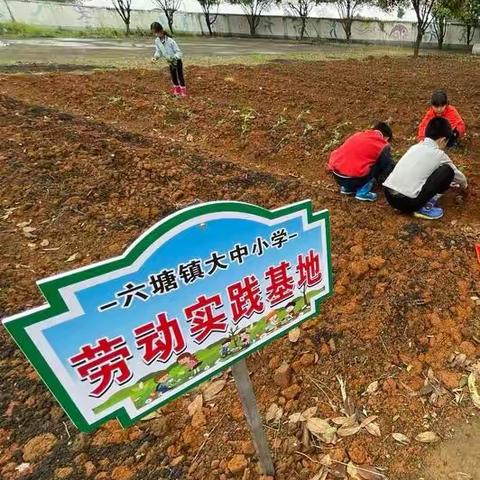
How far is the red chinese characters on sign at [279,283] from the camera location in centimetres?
129

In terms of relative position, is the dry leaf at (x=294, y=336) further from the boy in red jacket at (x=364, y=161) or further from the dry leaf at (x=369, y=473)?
the boy in red jacket at (x=364, y=161)

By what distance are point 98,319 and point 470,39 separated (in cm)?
3080

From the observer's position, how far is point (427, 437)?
6.00ft

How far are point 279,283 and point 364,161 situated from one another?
9.43 feet

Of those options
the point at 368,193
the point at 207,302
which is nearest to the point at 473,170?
the point at 368,193

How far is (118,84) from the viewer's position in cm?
851

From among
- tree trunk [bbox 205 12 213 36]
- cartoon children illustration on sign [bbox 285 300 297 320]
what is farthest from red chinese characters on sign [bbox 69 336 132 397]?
tree trunk [bbox 205 12 213 36]

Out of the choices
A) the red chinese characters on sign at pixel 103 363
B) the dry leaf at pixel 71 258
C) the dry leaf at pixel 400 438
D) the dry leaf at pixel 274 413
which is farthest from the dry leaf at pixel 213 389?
the dry leaf at pixel 71 258

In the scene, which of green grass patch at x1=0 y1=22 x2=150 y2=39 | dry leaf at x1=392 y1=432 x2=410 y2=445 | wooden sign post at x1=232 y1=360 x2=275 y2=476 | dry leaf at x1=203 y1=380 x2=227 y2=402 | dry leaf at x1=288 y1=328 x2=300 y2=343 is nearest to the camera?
wooden sign post at x1=232 y1=360 x2=275 y2=476

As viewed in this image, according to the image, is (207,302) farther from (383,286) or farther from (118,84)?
(118,84)

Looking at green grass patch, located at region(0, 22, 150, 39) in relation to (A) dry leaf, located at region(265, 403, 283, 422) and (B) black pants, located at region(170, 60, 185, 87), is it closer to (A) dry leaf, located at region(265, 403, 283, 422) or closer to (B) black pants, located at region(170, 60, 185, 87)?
(B) black pants, located at region(170, 60, 185, 87)

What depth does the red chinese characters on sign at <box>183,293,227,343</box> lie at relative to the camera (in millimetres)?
1130

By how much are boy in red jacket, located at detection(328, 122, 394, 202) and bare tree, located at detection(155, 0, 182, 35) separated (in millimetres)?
34959

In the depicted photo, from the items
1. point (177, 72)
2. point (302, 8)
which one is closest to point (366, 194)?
point (177, 72)
